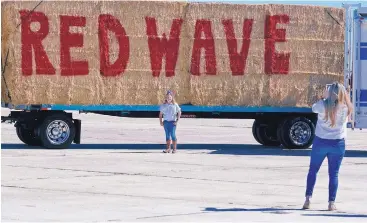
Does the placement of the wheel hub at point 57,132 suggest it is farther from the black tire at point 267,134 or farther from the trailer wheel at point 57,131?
the black tire at point 267,134

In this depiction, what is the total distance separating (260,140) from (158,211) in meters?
15.7

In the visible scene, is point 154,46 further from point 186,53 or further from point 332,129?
point 332,129

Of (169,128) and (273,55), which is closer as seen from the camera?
(169,128)

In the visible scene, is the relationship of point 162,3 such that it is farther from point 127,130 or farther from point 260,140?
point 127,130

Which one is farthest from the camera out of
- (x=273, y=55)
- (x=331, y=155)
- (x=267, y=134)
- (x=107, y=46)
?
(x=267, y=134)

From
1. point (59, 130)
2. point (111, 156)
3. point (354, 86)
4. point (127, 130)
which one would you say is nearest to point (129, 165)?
point (111, 156)

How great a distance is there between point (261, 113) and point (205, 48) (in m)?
2.31

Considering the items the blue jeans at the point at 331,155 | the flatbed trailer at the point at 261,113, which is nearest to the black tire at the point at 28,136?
the flatbed trailer at the point at 261,113

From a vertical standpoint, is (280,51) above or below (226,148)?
above

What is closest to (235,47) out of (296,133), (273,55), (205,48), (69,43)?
(205,48)

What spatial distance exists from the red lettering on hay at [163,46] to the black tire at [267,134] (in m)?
3.13

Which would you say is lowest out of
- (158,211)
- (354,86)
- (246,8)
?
(158,211)

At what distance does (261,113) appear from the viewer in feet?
95.7

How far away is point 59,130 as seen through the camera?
2733 cm
